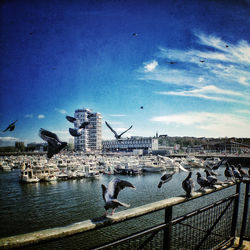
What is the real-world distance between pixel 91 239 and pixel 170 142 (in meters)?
95.9

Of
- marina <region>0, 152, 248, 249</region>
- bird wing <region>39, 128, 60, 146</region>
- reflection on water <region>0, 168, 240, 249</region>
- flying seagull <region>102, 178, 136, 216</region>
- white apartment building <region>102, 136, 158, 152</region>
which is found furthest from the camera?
white apartment building <region>102, 136, 158, 152</region>

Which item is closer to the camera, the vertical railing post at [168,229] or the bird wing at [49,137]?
the vertical railing post at [168,229]

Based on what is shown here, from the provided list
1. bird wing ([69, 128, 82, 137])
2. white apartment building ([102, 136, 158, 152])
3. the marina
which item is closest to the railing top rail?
bird wing ([69, 128, 82, 137])

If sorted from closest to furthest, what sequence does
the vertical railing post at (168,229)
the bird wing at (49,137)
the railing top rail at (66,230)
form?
1. the railing top rail at (66,230)
2. the vertical railing post at (168,229)
3. the bird wing at (49,137)

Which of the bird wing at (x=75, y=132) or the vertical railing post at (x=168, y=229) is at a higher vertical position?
the bird wing at (x=75, y=132)

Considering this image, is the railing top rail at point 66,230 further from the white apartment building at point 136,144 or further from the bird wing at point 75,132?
the white apartment building at point 136,144

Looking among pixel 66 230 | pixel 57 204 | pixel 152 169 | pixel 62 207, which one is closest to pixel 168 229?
pixel 66 230

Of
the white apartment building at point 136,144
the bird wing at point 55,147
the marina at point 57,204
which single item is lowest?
the marina at point 57,204

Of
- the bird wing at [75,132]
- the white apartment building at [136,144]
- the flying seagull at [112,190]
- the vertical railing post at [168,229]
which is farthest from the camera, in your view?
the white apartment building at [136,144]

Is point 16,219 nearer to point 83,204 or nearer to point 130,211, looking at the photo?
point 83,204

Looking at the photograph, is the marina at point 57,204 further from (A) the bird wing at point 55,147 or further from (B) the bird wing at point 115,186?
(B) the bird wing at point 115,186

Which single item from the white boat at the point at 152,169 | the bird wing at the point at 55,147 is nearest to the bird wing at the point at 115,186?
the bird wing at the point at 55,147

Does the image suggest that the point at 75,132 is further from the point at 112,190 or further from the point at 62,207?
the point at 62,207

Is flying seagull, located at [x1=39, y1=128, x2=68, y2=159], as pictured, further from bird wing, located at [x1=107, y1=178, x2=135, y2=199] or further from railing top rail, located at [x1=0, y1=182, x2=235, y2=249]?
railing top rail, located at [x1=0, y1=182, x2=235, y2=249]
